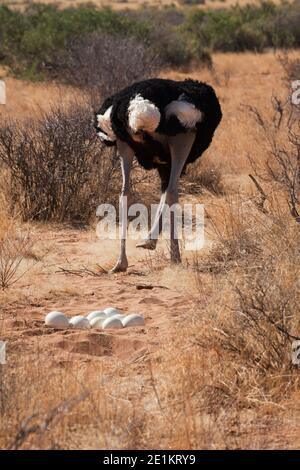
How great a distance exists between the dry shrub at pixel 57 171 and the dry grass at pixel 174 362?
2266mm

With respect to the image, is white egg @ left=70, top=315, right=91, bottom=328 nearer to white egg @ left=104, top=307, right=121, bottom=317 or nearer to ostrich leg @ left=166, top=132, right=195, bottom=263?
white egg @ left=104, top=307, right=121, bottom=317

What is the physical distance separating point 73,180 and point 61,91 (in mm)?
7940

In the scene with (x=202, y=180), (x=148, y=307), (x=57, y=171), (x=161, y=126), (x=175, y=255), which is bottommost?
(x=148, y=307)

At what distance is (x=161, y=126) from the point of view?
7.32m

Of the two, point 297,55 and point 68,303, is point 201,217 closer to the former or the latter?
point 68,303

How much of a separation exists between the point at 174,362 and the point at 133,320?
0.99 meters

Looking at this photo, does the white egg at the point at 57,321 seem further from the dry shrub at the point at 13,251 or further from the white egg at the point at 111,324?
the dry shrub at the point at 13,251

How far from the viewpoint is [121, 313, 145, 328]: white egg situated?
611cm

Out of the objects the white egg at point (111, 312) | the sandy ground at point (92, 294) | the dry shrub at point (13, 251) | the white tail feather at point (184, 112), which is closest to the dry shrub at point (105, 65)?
the sandy ground at point (92, 294)

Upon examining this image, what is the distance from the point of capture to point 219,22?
2752 cm

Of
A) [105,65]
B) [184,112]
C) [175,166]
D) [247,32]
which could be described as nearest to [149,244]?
[175,166]

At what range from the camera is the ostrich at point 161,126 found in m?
7.26

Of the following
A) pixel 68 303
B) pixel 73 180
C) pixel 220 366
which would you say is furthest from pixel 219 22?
pixel 220 366

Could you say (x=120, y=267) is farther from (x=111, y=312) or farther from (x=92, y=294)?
(x=111, y=312)
